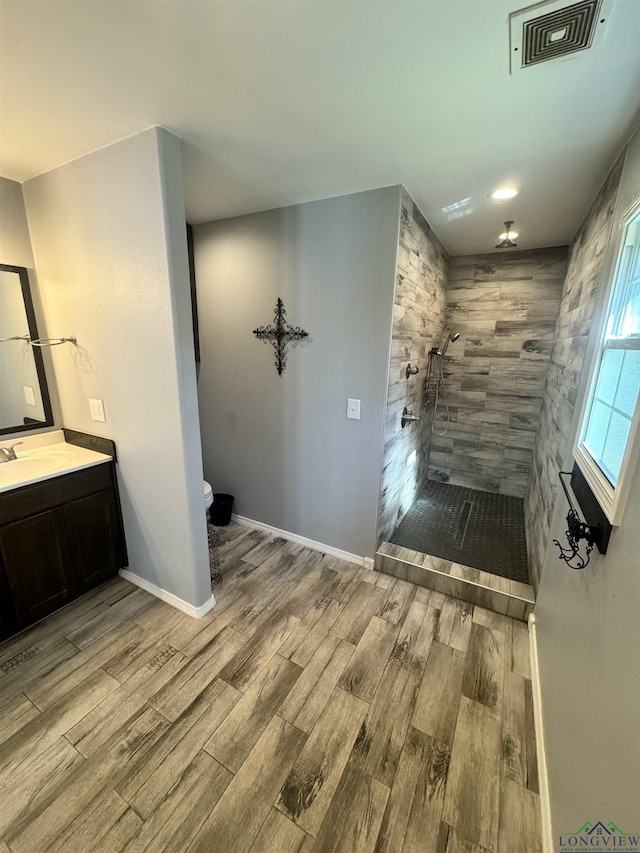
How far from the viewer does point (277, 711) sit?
1.46m

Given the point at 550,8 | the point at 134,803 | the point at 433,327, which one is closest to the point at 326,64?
the point at 550,8

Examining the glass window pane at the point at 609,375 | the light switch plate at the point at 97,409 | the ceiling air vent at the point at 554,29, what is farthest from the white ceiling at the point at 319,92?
the light switch plate at the point at 97,409

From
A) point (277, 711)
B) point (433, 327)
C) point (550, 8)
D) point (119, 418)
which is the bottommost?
point (277, 711)

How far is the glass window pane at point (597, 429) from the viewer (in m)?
1.27

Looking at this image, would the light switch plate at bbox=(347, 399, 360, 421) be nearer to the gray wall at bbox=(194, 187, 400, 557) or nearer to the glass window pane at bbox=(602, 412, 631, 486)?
the gray wall at bbox=(194, 187, 400, 557)

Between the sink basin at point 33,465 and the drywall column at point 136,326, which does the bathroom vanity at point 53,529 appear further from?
the drywall column at point 136,326

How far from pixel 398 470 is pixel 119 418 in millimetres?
1975

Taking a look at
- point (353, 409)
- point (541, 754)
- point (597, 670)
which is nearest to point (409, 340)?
point (353, 409)

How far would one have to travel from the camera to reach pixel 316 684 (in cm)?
158

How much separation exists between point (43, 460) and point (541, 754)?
2.82m

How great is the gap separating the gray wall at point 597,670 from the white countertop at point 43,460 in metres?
2.36

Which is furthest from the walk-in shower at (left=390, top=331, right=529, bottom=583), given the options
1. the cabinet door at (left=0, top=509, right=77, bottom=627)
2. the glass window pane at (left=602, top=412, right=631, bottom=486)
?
the cabinet door at (left=0, top=509, right=77, bottom=627)

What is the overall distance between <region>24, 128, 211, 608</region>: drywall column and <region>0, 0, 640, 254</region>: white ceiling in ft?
0.52

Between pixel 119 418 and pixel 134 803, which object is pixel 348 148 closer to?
pixel 119 418
